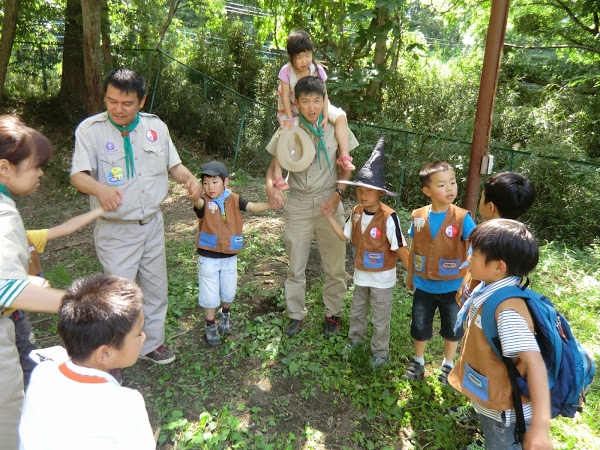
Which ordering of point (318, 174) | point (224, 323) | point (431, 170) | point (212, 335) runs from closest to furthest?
point (431, 170) → point (318, 174) → point (212, 335) → point (224, 323)

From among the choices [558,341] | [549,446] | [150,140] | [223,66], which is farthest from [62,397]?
[223,66]

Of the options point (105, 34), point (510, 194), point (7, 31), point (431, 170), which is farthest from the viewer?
point (105, 34)

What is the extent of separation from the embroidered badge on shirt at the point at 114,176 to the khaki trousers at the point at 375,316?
183 cm

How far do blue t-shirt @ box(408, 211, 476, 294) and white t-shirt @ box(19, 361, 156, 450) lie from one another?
2.12m

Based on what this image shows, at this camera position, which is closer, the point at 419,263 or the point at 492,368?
the point at 492,368

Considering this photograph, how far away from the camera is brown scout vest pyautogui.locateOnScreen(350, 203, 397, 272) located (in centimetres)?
305

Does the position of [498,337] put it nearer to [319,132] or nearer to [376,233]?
[376,233]

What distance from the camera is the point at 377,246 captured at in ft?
10.0

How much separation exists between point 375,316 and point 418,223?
75 centimetres

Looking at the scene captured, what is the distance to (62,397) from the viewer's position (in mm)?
1283

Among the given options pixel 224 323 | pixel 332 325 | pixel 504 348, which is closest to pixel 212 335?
pixel 224 323

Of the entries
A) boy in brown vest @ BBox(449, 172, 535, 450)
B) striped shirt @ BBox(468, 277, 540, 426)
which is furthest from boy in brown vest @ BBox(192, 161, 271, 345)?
striped shirt @ BBox(468, 277, 540, 426)

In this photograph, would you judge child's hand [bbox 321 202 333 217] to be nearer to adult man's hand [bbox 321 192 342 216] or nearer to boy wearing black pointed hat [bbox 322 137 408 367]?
adult man's hand [bbox 321 192 342 216]

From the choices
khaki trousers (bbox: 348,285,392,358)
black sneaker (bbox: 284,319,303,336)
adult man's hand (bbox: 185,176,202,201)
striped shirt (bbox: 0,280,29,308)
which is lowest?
black sneaker (bbox: 284,319,303,336)
